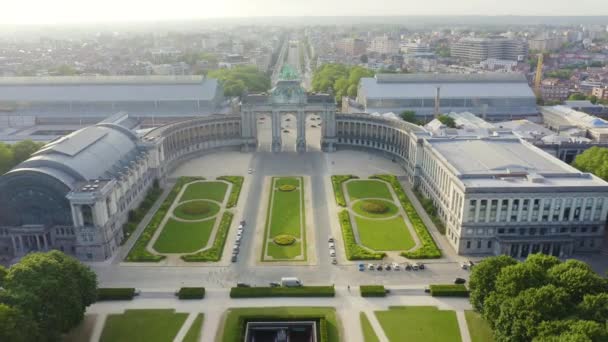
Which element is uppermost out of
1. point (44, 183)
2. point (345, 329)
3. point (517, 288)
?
point (44, 183)

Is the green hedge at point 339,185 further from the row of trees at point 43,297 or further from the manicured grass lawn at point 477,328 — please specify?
the row of trees at point 43,297

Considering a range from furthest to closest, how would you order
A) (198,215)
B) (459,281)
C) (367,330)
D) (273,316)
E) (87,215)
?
1. (198,215)
2. (87,215)
3. (459,281)
4. (273,316)
5. (367,330)

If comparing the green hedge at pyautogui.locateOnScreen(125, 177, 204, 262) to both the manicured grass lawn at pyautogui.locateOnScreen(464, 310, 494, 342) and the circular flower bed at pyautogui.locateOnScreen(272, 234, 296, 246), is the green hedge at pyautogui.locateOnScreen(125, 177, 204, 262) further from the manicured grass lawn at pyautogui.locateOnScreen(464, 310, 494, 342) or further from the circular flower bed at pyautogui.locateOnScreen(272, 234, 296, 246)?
the manicured grass lawn at pyautogui.locateOnScreen(464, 310, 494, 342)

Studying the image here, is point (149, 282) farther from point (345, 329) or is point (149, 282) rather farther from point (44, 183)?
point (345, 329)

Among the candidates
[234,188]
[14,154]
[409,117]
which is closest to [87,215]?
[234,188]

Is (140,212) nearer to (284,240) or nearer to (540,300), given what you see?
(284,240)

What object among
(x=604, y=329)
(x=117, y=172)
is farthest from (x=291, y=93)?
(x=604, y=329)

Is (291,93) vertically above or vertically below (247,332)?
above

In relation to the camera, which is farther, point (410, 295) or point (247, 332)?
point (410, 295)
